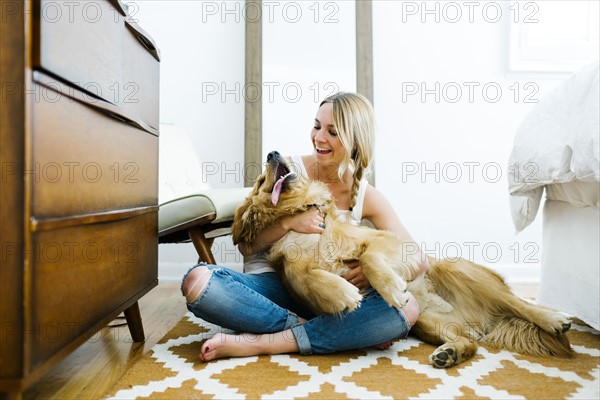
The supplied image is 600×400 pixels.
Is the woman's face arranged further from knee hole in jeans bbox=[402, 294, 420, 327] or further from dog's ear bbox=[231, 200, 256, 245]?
knee hole in jeans bbox=[402, 294, 420, 327]

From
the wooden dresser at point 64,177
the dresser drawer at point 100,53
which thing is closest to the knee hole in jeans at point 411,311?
the wooden dresser at point 64,177

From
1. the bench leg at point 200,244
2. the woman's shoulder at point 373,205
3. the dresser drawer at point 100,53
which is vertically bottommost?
the bench leg at point 200,244

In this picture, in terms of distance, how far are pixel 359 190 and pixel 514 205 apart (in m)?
0.77

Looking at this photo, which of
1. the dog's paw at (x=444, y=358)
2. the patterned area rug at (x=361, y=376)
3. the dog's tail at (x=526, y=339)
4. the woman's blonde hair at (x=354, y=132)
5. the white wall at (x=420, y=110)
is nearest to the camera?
the patterned area rug at (x=361, y=376)

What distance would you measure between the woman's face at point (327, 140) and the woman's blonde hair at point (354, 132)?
23 mm

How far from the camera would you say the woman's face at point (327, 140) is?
1823mm

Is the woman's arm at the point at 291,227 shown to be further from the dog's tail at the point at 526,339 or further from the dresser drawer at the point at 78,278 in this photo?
the dog's tail at the point at 526,339

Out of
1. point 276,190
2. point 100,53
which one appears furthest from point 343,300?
point 100,53

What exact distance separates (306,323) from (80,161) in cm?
84

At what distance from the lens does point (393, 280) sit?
1.47 metres

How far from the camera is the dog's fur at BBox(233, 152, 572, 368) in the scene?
58.9 inches

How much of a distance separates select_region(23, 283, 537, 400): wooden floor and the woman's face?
36.0 inches

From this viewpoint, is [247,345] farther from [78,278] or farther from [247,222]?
[78,278]

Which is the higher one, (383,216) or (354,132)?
(354,132)
